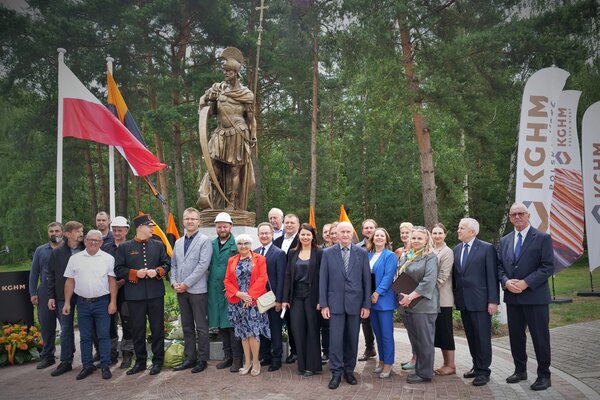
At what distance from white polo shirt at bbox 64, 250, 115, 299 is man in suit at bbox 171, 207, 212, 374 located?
0.82 metres

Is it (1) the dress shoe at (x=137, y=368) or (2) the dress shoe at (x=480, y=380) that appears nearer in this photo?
(2) the dress shoe at (x=480, y=380)

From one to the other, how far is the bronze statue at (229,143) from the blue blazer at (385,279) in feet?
9.94

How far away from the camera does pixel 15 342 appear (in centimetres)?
715

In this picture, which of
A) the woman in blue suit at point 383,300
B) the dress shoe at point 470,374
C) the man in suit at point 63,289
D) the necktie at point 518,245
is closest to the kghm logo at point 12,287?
the man in suit at point 63,289

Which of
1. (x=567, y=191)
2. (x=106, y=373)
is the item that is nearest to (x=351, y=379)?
(x=106, y=373)

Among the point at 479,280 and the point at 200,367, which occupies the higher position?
the point at 479,280

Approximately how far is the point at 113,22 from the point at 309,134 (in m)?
9.24

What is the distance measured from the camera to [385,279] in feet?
19.6

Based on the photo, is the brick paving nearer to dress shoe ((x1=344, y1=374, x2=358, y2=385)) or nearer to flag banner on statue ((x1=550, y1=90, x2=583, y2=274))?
dress shoe ((x1=344, y1=374, x2=358, y2=385))

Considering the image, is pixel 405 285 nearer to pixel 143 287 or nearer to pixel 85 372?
pixel 143 287

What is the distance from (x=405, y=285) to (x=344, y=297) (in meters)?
0.71

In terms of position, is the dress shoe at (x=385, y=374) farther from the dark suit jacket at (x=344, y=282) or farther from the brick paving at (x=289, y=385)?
the dark suit jacket at (x=344, y=282)

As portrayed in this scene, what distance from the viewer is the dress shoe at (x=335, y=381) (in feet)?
18.1

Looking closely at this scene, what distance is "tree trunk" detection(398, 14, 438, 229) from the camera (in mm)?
15000
